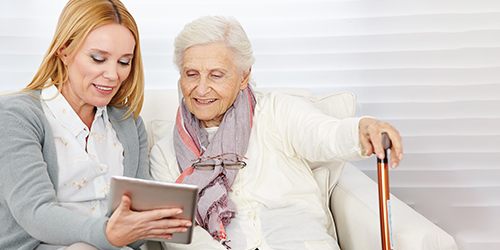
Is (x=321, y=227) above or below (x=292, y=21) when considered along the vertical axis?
below

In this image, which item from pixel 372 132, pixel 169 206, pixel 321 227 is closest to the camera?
pixel 169 206

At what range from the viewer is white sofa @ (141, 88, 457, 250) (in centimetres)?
140

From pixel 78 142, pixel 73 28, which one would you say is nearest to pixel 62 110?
pixel 78 142

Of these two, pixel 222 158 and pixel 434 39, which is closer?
pixel 222 158

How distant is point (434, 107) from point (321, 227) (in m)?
1.20

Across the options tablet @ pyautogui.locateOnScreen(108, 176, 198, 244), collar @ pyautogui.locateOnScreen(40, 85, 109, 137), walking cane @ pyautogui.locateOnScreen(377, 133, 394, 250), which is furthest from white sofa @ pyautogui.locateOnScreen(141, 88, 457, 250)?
tablet @ pyautogui.locateOnScreen(108, 176, 198, 244)

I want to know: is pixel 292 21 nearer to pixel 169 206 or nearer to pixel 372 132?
pixel 372 132

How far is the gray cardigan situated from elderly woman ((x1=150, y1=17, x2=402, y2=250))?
0.46 m

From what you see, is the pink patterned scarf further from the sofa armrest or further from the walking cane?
the walking cane

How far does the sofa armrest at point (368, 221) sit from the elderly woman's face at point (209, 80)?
1.95 ft

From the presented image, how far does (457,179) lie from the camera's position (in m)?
2.56

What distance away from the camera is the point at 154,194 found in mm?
1159

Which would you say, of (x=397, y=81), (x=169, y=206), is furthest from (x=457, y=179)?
(x=169, y=206)

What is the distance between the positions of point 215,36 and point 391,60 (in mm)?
1181
